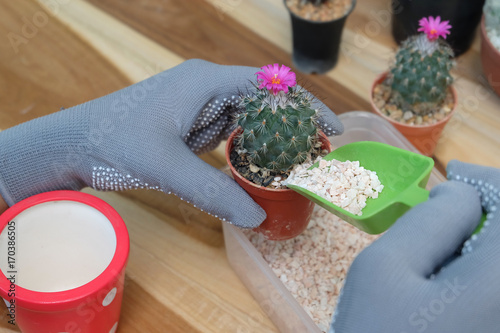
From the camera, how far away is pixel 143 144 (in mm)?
689

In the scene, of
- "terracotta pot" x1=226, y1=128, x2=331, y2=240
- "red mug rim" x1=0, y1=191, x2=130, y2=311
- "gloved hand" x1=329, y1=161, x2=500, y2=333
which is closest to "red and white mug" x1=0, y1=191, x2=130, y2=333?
"red mug rim" x1=0, y1=191, x2=130, y2=311

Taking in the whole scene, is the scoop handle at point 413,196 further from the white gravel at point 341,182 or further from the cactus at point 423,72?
the cactus at point 423,72

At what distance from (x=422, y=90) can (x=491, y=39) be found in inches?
6.7

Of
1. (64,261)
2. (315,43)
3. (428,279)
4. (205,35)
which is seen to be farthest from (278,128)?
(205,35)

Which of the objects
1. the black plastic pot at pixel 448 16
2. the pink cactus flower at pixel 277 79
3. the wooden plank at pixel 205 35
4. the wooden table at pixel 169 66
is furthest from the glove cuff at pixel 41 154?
the black plastic pot at pixel 448 16

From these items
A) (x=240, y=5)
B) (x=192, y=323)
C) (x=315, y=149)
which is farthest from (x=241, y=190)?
(x=240, y=5)

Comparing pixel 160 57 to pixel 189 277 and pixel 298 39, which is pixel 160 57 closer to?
pixel 298 39

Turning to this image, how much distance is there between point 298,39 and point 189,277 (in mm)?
498

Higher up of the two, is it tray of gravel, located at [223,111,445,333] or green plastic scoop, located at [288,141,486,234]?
green plastic scoop, located at [288,141,486,234]

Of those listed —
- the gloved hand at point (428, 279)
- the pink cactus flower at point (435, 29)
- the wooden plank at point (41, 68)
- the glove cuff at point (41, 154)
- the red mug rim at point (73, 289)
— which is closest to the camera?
the gloved hand at point (428, 279)

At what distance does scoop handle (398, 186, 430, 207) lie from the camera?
1.88ft

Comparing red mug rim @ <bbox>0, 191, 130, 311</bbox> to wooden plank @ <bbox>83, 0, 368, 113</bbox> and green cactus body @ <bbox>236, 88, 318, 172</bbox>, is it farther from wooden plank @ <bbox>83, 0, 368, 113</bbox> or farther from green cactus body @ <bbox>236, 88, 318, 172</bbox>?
wooden plank @ <bbox>83, 0, 368, 113</bbox>

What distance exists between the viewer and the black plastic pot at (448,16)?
1004 mm

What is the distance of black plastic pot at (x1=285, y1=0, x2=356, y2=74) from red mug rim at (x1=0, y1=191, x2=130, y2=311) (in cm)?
52
